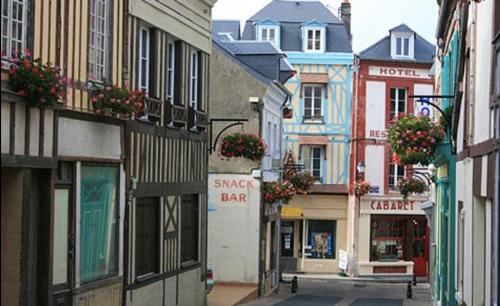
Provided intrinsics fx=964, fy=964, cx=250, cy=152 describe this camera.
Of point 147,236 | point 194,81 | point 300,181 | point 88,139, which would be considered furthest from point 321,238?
point 88,139

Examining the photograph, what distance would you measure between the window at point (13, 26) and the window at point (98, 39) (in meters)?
2.08

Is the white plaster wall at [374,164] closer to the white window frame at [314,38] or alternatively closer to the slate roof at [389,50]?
the slate roof at [389,50]

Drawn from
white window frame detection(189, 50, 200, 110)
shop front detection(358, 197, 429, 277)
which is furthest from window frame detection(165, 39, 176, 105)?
shop front detection(358, 197, 429, 277)

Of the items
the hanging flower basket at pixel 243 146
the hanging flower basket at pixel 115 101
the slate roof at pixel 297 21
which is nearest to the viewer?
the hanging flower basket at pixel 115 101

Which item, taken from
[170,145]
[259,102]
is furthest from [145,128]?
[259,102]

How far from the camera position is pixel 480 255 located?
504 inches

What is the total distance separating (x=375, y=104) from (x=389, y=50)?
2.52 metres

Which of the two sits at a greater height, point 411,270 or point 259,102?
point 259,102

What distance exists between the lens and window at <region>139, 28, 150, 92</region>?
15188mm

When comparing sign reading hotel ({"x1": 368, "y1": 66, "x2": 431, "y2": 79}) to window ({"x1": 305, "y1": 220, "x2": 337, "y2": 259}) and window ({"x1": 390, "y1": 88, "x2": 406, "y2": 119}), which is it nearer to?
window ({"x1": 390, "y1": 88, "x2": 406, "y2": 119})

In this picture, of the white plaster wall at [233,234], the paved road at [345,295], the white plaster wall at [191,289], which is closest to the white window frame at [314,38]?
the paved road at [345,295]

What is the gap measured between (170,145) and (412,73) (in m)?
23.6

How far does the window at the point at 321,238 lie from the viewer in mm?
38969

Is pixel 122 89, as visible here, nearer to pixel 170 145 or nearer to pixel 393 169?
pixel 170 145
